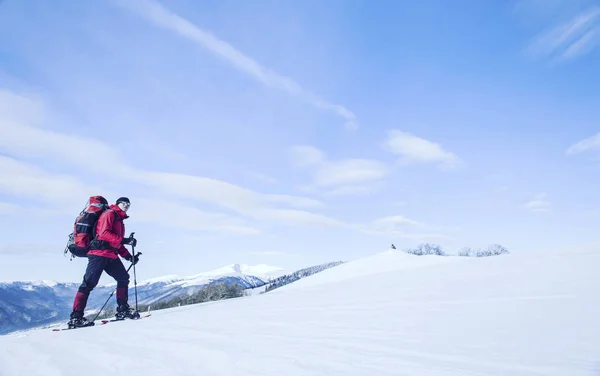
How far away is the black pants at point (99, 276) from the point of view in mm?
6670

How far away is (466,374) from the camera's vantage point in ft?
7.52

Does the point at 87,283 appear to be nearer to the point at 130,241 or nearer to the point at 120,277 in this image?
the point at 120,277

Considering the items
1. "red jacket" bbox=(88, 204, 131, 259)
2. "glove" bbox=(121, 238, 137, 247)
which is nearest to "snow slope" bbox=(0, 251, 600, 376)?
"red jacket" bbox=(88, 204, 131, 259)

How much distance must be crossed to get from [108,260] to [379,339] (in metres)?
6.13

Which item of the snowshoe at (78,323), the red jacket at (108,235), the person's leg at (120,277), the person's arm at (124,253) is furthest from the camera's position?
the person's arm at (124,253)

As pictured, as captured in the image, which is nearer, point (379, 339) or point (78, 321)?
point (379, 339)

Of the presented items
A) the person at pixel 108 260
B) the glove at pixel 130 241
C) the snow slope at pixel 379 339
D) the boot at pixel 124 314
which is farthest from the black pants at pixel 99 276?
the snow slope at pixel 379 339

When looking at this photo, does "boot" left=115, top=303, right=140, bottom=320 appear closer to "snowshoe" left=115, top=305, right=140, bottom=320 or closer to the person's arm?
"snowshoe" left=115, top=305, right=140, bottom=320

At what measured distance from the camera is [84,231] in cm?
686

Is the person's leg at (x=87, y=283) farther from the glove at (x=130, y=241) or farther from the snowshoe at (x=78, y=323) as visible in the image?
the glove at (x=130, y=241)

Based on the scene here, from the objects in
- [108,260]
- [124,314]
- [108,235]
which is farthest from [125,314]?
[108,235]

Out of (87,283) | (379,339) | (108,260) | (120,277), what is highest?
(108,260)

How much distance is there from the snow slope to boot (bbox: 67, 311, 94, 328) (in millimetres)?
1857

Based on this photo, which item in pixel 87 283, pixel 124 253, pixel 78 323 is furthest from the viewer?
pixel 124 253
